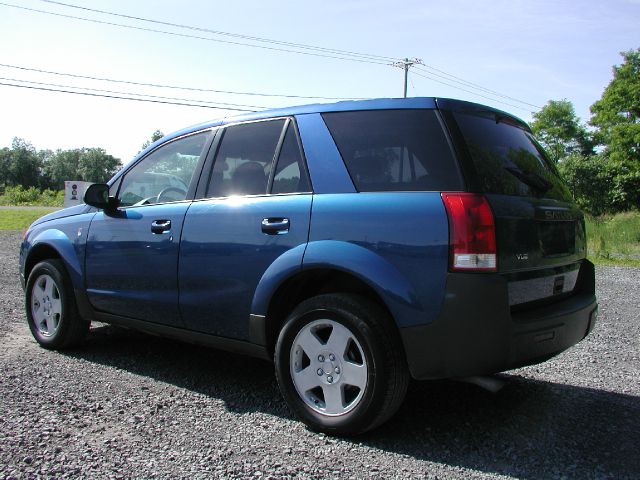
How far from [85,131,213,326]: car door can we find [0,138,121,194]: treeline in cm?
10861

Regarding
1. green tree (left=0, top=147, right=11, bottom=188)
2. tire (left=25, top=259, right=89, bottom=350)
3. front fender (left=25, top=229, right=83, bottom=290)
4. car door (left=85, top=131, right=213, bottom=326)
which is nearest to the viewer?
car door (left=85, top=131, right=213, bottom=326)

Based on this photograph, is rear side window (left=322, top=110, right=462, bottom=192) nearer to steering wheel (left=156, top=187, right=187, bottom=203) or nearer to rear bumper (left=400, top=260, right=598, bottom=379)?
rear bumper (left=400, top=260, right=598, bottom=379)

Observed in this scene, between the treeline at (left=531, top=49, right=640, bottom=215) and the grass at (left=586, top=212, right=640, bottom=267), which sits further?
the treeline at (left=531, top=49, right=640, bottom=215)

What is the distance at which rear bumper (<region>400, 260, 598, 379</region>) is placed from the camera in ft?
9.00

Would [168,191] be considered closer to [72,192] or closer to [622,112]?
[72,192]

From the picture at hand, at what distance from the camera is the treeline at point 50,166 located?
4365 inches

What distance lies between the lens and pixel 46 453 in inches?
113

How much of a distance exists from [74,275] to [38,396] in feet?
4.02

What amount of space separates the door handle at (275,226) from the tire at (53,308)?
2232 mm

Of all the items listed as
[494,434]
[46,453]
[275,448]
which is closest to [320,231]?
[275,448]

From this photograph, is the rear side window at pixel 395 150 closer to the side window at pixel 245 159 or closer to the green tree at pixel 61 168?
the side window at pixel 245 159

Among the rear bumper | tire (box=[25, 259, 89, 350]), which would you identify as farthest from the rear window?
tire (box=[25, 259, 89, 350])

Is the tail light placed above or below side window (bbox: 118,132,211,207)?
below

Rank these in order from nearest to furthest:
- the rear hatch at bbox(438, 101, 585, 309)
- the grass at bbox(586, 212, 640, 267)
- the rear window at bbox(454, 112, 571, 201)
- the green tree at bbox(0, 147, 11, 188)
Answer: the rear hatch at bbox(438, 101, 585, 309) < the rear window at bbox(454, 112, 571, 201) < the grass at bbox(586, 212, 640, 267) < the green tree at bbox(0, 147, 11, 188)
